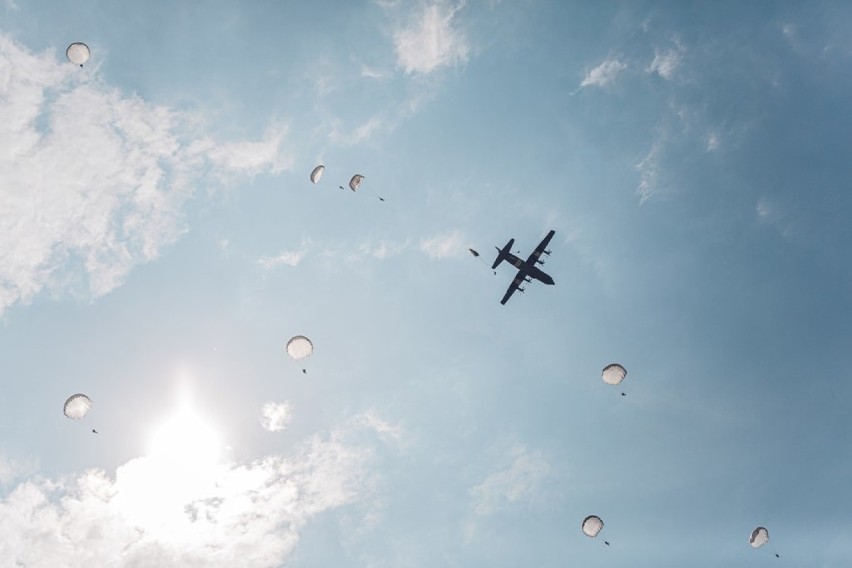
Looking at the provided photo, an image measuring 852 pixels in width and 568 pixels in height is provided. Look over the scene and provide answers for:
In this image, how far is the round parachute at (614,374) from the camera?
34250mm

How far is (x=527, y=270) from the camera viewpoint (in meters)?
54.5

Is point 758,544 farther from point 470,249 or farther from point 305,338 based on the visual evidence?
point 305,338

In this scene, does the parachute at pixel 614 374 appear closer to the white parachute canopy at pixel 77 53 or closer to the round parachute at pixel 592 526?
the round parachute at pixel 592 526

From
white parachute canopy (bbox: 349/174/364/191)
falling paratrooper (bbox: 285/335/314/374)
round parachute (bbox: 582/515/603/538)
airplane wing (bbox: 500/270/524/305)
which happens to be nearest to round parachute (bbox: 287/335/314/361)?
falling paratrooper (bbox: 285/335/314/374)

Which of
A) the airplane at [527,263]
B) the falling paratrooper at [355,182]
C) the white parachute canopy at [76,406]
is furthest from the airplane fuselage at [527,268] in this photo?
the white parachute canopy at [76,406]

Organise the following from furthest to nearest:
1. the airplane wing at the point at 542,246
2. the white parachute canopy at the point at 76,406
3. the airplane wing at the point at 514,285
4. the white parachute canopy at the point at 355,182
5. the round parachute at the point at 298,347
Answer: the airplane wing at the point at 514,285, the airplane wing at the point at 542,246, the white parachute canopy at the point at 355,182, the round parachute at the point at 298,347, the white parachute canopy at the point at 76,406

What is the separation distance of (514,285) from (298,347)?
2945 centimetres

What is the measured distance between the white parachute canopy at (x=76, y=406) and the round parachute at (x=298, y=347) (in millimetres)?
12682

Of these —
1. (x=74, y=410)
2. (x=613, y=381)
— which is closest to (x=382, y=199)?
(x=613, y=381)

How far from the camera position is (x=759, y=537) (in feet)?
107

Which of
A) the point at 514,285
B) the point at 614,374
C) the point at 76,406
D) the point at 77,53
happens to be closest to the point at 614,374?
the point at 614,374

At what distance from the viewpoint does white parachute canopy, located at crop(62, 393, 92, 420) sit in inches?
1230

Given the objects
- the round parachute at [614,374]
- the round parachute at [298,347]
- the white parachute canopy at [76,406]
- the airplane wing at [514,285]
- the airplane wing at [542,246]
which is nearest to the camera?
the white parachute canopy at [76,406]

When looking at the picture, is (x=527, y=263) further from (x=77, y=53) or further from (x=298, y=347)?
(x=77, y=53)
